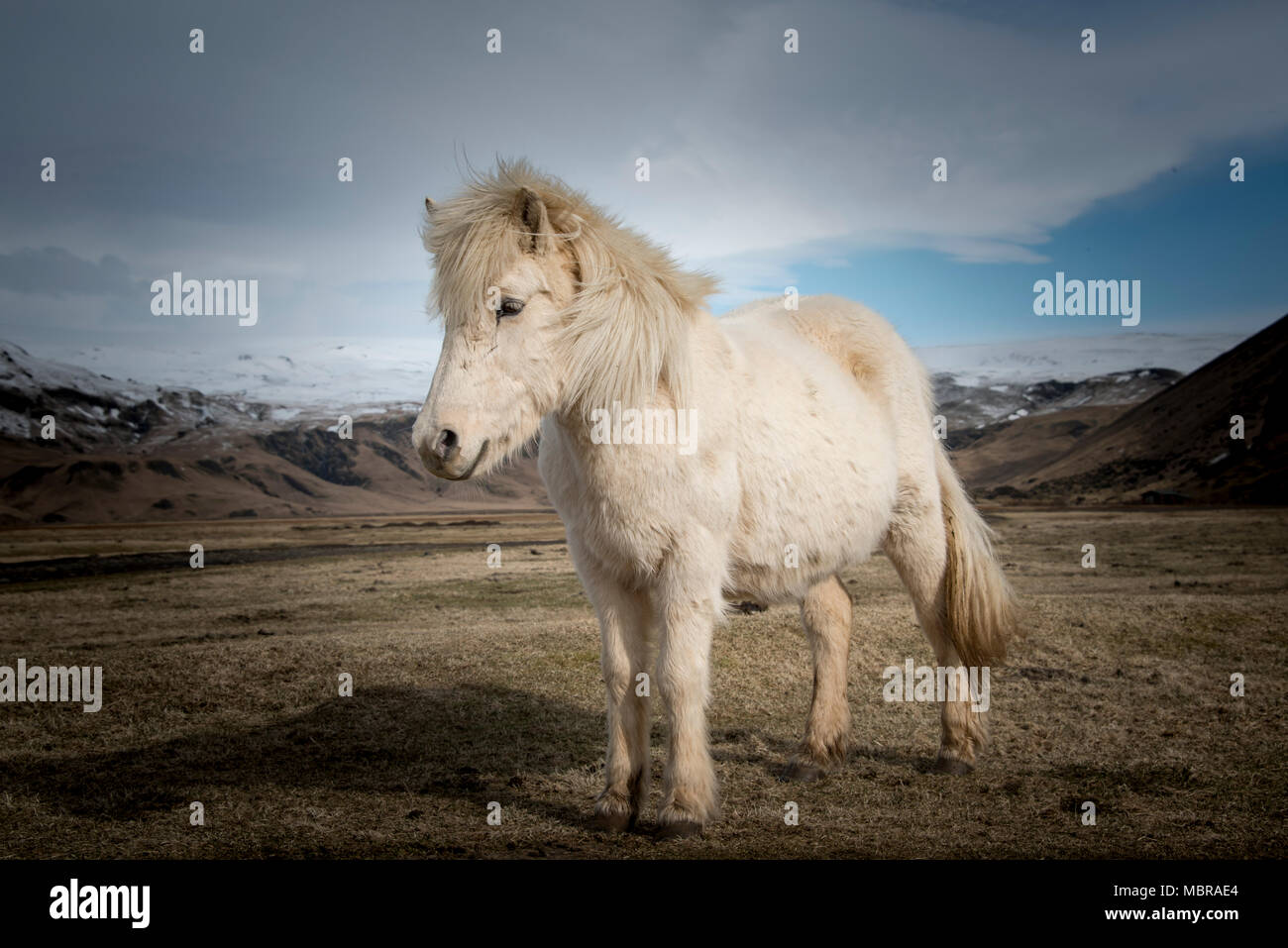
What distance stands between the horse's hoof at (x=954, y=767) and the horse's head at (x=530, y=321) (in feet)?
11.6

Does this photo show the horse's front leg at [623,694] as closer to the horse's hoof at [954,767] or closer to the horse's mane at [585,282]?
the horse's mane at [585,282]

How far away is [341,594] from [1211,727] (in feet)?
49.0

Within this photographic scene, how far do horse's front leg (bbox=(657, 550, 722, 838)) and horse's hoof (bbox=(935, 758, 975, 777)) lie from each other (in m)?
2.33

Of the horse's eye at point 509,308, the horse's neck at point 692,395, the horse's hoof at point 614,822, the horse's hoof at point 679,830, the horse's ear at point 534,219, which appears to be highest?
the horse's ear at point 534,219

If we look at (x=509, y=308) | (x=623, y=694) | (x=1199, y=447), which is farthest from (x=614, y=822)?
(x=1199, y=447)

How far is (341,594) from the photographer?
1716 cm

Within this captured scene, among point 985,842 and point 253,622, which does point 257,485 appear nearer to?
point 253,622

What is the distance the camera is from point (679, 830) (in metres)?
4.42

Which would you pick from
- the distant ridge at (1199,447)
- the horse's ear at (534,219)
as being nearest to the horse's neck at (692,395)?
the horse's ear at (534,219)

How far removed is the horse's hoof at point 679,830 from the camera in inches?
174

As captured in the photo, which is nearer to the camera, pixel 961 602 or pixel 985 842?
pixel 985 842

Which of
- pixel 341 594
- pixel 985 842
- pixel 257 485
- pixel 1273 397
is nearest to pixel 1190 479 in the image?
pixel 1273 397

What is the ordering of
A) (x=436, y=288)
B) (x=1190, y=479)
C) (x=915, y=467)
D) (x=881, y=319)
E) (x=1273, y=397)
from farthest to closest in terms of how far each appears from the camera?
(x=1273, y=397)
(x=1190, y=479)
(x=881, y=319)
(x=915, y=467)
(x=436, y=288)

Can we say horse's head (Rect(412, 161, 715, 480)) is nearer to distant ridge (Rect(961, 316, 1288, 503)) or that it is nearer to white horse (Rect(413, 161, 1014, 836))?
white horse (Rect(413, 161, 1014, 836))
